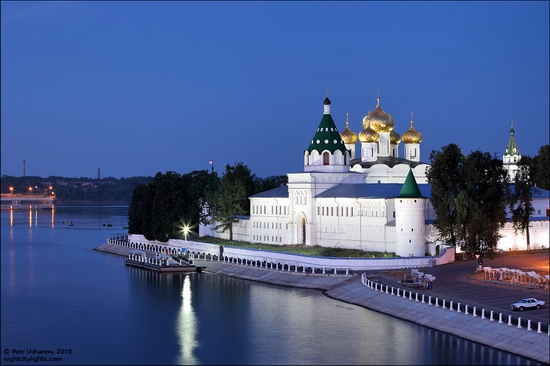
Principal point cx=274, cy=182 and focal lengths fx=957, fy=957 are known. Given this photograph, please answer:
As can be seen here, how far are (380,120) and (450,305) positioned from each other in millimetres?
32738

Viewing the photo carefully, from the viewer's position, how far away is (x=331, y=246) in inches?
2253

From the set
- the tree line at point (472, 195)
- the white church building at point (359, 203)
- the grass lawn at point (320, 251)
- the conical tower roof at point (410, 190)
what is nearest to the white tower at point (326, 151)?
the white church building at point (359, 203)

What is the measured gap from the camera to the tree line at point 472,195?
5034 cm

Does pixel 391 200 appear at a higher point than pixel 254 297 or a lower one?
higher

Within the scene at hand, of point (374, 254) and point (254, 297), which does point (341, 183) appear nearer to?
point (374, 254)

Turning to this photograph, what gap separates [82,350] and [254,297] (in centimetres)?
1304

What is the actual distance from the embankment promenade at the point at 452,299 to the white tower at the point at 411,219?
117 inches

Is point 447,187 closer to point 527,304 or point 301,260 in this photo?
point 301,260

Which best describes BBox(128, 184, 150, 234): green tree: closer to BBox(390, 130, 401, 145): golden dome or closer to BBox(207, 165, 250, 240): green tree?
BBox(207, 165, 250, 240): green tree

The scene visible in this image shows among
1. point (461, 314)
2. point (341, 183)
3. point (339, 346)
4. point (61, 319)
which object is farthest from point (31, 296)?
point (341, 183)

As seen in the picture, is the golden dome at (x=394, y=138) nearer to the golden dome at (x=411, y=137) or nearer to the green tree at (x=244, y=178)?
the golden dome at (x=411, y=137)

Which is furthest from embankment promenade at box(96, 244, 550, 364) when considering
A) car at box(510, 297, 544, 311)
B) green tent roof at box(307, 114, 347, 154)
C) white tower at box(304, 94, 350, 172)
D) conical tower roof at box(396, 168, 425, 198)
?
green tent roof at box(307, 114, 347, 154)

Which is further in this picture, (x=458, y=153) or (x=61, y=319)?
(x=458, y=153)

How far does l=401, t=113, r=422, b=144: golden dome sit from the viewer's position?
224 ft
